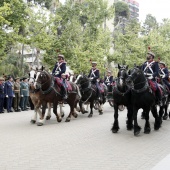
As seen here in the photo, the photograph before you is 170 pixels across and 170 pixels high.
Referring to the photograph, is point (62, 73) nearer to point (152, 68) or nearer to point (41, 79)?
point (41, 79)

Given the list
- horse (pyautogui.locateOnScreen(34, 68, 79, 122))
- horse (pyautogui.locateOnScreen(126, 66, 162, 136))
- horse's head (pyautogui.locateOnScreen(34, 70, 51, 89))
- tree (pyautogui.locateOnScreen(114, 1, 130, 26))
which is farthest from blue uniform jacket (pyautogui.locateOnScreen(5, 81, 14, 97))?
tree (pyautogui.locateOnScreen(114, 1, 130, 26))

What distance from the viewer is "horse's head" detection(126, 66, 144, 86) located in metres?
10.3

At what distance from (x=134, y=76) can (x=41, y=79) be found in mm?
4003

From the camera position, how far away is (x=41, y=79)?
12.7 metres

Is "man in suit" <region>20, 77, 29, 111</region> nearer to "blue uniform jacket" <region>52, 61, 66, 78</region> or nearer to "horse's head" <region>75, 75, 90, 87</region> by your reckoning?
"horse's head" <region>75, 75, 90, 87</region>

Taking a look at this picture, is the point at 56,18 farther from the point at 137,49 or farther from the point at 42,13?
the point at 137,49

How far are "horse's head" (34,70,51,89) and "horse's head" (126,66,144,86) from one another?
3.72 m

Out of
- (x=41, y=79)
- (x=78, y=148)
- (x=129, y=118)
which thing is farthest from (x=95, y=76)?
(x=78, y=148)

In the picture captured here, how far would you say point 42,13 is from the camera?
30.4 metres

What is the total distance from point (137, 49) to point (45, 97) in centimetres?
3506

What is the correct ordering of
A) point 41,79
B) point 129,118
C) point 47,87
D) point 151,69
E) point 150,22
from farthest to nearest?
point 150,22, point 47,87, point 41,79, point 129,118, point 151,69

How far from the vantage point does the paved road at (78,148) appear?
7086mm

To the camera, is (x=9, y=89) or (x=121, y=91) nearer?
(x=121, y=91)

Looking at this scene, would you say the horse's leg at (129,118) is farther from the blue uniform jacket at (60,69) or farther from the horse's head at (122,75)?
the blue uniform jacket at (60,69)
